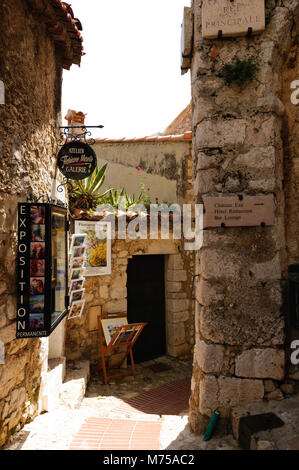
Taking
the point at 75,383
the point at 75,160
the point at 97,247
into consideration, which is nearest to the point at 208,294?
Answer: the point at 75,160

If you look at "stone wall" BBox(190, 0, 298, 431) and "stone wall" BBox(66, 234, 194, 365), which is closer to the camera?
"stone wall" BBox(190, 0, 298, 431)

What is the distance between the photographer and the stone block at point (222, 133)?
293cm

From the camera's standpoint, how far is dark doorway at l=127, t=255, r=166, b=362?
260 inches

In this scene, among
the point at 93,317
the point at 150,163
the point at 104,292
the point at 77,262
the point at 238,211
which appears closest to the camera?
the point at 238,211

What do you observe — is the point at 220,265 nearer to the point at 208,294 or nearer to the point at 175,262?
the point at 208,294

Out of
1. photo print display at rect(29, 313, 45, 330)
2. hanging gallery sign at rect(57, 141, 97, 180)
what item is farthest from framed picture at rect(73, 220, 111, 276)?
photo print display at rect(29, 313, 45, 330)

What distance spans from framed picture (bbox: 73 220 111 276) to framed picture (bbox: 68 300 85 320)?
0.63 m

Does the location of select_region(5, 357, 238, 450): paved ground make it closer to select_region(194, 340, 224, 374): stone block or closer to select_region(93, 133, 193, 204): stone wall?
select_region(194, 340, 224, 374): stone block

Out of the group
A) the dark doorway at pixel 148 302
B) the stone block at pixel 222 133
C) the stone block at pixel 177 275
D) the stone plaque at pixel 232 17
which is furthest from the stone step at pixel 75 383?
the stone plaque at pixel 232 17

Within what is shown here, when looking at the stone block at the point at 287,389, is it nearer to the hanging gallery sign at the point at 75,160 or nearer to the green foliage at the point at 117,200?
the hanging gallery sign at the point at 75,160

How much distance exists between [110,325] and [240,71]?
14.5ft

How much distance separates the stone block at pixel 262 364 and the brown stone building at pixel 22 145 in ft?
6.74

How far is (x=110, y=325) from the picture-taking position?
570 cm

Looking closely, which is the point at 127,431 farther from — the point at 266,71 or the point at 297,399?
the point at 266,71
